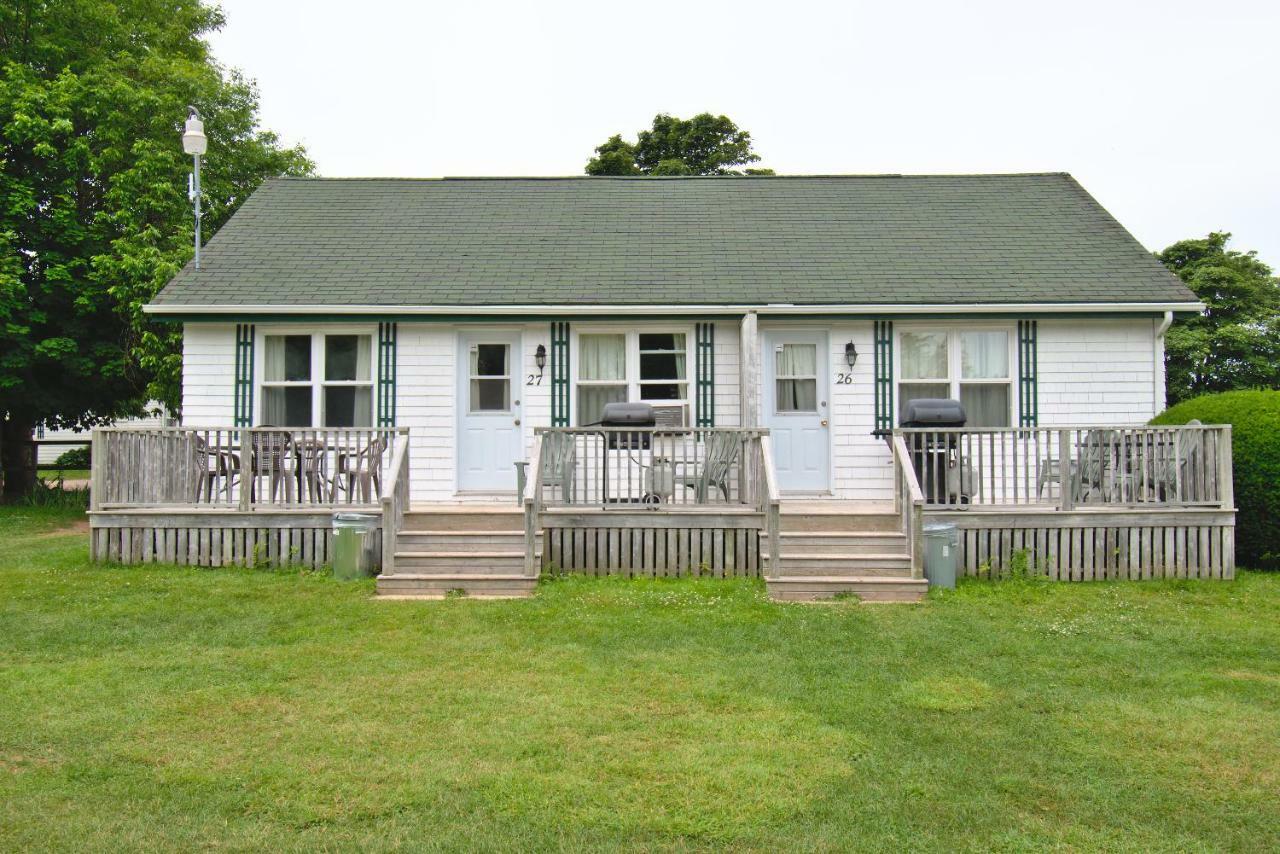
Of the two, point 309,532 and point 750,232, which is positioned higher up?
point 750,232

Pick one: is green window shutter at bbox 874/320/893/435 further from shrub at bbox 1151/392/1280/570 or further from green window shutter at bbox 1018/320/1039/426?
shrub at bbox 1151/392/1280/570

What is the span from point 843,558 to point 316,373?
701cm

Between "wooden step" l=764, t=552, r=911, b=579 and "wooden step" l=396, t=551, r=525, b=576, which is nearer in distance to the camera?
"wooden step" l=764, t=552, r=911, b=579

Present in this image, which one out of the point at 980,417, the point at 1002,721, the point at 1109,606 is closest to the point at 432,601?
the point at 1002,721

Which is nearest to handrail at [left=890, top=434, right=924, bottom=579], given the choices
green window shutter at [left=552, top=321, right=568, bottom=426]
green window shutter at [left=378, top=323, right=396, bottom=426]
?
green window shutter at [left=552, top=321, right=568, bottom=426]

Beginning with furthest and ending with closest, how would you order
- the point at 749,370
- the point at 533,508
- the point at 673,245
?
the point at 673,245
the point at 749,370
the point at 533,508

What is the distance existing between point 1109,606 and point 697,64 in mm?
19547

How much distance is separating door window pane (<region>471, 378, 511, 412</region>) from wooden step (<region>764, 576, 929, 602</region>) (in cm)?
467

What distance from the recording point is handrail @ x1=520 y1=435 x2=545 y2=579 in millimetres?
8266

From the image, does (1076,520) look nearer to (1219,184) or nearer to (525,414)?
(525,414)

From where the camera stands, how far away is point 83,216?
656 inches

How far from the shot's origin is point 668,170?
1152 inches

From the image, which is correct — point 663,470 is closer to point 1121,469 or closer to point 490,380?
point 490,380

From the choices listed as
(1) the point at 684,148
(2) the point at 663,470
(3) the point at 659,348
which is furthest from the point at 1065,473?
(1) the point at 684,148
